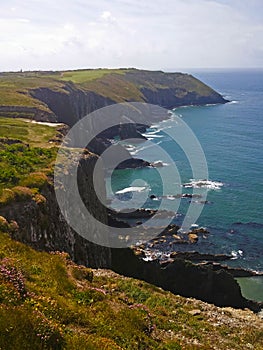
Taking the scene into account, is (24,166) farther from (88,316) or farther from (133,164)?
(133,164)

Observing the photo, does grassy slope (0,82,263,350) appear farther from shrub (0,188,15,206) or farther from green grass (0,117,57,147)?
green grass (0,117,57,147)

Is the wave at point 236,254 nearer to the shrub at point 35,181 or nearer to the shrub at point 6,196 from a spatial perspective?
the shrub at point 35,181

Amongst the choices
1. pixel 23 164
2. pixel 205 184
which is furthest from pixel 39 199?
pixel 205 184

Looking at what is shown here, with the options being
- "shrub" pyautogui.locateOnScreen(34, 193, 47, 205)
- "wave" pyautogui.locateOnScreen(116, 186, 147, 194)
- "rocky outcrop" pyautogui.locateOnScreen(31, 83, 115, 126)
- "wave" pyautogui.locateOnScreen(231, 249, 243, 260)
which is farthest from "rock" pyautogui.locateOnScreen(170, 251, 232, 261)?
"rocky outcrop" pyautogui.locateOnScreen(31, 83, 115, 126)

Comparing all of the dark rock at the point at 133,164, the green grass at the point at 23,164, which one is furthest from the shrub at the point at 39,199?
the dark rock at the point at 133,164

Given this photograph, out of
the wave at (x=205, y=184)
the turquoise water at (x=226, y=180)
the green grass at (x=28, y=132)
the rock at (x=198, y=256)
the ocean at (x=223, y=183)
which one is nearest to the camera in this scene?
the green grass at (x=28, y=132)
